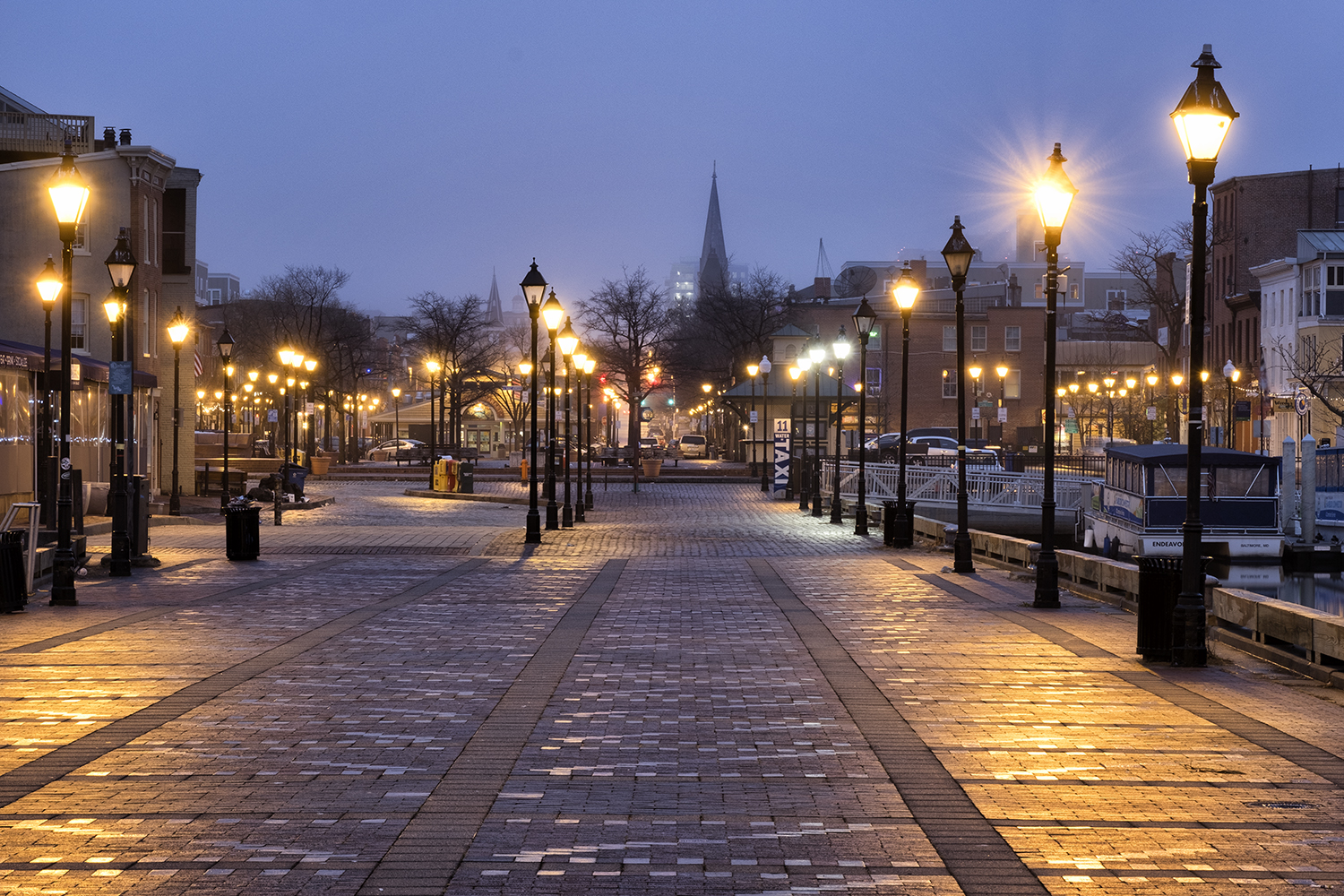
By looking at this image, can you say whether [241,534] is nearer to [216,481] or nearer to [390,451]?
[216,481]

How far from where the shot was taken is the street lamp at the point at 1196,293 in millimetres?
11820

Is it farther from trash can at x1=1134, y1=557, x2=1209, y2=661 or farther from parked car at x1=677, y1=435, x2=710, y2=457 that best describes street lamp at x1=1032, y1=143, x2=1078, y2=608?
parked car at x1=677, y1=435, x2=710, y2=457

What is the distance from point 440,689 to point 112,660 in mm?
3390

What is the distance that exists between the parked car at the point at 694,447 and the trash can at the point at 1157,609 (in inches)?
A: 3643

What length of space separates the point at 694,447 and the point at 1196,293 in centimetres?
9311

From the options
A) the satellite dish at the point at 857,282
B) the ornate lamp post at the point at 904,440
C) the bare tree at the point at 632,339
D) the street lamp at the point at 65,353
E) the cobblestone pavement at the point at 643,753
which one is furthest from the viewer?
the satellite dish at the point at 857,282

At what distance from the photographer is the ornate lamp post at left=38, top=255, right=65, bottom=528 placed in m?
23.2

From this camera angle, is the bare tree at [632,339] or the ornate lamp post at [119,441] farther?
the bare tree at [632,339]

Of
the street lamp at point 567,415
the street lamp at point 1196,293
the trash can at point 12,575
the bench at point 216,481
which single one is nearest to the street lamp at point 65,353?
the trash can at point 12,575

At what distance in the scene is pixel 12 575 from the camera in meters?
15.3

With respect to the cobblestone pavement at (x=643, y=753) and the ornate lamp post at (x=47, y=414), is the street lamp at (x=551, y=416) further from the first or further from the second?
the cobblestone pavement at (x=643, y=753)

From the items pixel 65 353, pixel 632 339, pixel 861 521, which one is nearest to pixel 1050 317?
Answer: pixel 65 353

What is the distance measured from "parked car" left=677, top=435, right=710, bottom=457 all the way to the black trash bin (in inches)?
3643

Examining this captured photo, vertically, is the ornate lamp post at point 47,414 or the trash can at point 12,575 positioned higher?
the ornate lamp post at point 47,414
